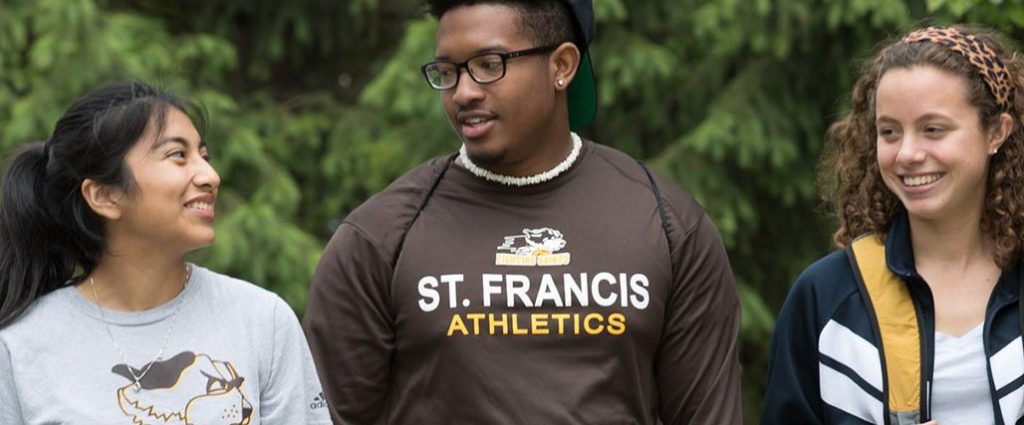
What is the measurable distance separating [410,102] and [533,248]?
3744 mm

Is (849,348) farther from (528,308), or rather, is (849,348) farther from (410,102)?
(410,102)

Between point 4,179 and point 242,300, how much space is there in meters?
0.60

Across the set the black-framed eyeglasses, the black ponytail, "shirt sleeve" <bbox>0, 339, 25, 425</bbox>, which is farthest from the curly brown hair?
"shirt sleeve" <bbox>0, 339, 25, 425</bbox>

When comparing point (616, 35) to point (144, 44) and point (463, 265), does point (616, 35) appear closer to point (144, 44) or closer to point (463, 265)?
point (144, 44)

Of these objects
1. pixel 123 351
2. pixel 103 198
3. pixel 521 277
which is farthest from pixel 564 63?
pixel 123 351

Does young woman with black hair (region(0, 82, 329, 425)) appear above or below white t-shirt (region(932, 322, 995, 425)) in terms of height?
above

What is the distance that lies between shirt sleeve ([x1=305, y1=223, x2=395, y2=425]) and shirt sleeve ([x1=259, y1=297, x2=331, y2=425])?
0.58ft

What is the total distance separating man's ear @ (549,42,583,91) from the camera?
406 centimetres

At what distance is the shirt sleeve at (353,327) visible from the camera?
13.3ft

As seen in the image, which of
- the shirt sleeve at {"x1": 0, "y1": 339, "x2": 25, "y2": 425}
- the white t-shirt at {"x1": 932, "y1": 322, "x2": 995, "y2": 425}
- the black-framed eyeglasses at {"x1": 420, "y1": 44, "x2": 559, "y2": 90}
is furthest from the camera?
the black-framed eyeglasses at {"x1": 420, "y1": 44, "x2": 559, "y2": 90}

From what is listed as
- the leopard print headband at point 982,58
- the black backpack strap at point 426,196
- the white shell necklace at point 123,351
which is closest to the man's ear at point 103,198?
the white shell necklace at point 123,351

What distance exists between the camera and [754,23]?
297 inches

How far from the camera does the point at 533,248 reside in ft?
13.2

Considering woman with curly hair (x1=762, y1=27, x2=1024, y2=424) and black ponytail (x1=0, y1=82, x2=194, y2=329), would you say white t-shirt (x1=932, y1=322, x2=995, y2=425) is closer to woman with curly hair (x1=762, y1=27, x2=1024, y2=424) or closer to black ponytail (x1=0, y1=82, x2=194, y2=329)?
woman with curly hair (x1=762, y1=27, x2=1024, y2=424)
